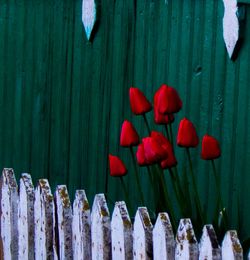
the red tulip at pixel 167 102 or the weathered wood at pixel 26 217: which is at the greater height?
the red tulip at pixel 167 102

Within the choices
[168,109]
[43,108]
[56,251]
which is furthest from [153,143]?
[43,108]

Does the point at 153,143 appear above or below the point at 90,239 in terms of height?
above

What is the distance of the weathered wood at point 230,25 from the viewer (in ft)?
15.0

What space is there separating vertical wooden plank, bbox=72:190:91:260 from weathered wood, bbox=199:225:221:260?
920 mm

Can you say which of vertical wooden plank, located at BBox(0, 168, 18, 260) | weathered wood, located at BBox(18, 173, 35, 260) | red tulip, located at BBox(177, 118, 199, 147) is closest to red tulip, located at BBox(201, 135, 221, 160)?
red tulip, located at BBox(177, 118, 199, 147)

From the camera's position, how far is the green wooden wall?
4.72 meters

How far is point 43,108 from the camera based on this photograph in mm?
6309

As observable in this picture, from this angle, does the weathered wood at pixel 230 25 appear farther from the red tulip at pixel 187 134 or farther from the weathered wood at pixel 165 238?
the weathered wood at pixel 165 238

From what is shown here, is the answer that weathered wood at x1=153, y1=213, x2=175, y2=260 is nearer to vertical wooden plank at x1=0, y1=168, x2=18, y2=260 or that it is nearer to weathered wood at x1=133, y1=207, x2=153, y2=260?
weathered wood at x1=133, y1=207, x2=153, y2=260

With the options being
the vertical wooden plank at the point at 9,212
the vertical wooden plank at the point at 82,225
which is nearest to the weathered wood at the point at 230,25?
the vertical wooden plank at the point at 82,225

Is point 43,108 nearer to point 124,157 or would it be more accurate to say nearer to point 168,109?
point 124,157

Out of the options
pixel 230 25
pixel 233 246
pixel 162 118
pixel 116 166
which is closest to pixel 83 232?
pixel 116 166

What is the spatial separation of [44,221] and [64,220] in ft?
0.61

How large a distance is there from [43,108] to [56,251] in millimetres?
1964
